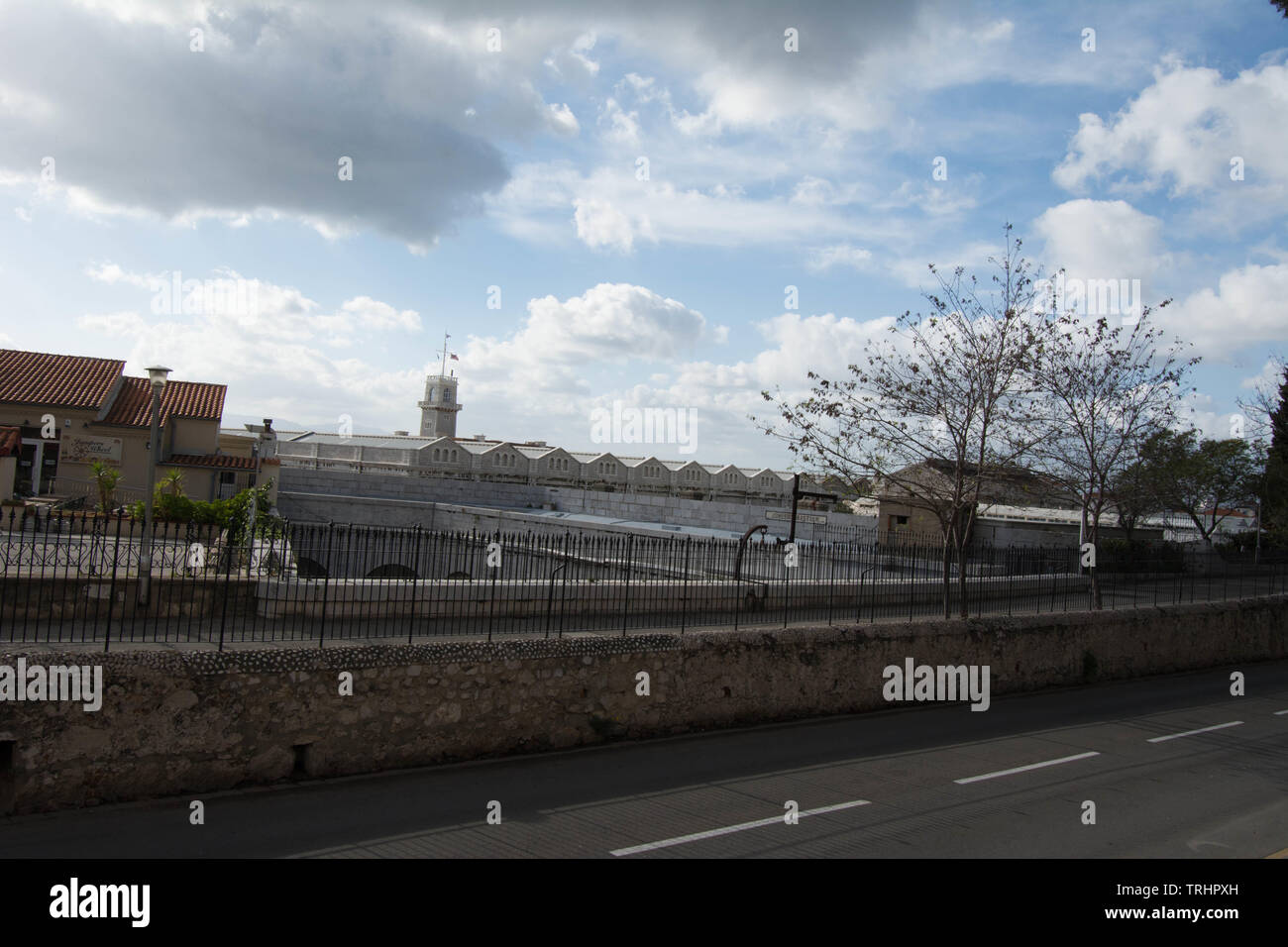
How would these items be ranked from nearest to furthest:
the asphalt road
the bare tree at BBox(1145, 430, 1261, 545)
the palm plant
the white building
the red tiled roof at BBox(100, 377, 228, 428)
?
1. the asphalt road
2. the palm plant
3. the bare tree at BBox(1145, 430, 1261, 545)
4. the red tiled roof at BBox(100, 377, 228, 428)
5. the white building

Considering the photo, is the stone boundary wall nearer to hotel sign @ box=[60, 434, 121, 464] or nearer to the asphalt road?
the asphalt road

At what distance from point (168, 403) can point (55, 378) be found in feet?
11.6

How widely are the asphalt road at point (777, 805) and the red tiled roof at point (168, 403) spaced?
83.7 feet

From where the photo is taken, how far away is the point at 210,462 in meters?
30.3

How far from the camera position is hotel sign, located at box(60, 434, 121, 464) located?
90.9ft

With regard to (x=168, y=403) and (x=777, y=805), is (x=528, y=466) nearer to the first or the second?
(x=168, y=403)

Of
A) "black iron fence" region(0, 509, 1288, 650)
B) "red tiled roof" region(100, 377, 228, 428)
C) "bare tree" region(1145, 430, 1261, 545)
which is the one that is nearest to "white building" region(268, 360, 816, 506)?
"red tiled roof" region(100, 377, 228, 428)

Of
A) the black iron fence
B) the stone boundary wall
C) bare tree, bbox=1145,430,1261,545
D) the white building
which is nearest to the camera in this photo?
the stone boundary wall

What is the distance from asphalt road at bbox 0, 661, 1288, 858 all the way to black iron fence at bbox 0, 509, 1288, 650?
1.78 metres
